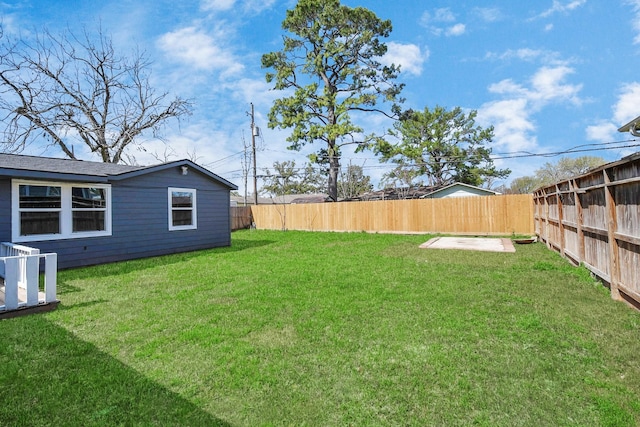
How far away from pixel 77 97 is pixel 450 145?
2429cm

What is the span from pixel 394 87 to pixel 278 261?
16826 mm

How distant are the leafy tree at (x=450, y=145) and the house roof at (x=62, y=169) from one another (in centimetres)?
1889

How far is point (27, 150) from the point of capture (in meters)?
15.6

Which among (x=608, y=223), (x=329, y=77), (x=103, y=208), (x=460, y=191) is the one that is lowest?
(x=608, y=223)

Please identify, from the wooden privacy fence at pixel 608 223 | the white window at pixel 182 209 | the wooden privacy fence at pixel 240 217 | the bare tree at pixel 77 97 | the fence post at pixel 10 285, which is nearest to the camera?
the wooden privacy fence at pixel 608 223

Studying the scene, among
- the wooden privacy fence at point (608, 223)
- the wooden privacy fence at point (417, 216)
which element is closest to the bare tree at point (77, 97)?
the wooden privacy fence at point (417, 216)

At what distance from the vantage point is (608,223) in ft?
13.3

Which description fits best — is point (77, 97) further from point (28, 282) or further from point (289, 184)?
point (289, 184)

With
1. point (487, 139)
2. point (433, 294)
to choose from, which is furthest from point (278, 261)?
point (487, 139)

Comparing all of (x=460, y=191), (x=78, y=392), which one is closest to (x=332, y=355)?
(x=78, y=392)

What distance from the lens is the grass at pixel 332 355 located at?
1967 millimetres

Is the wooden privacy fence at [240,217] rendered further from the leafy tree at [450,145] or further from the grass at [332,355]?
the grass at [332,355]

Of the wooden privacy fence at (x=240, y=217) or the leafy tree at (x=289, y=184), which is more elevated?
the leafy tree at (x=289, y=184)

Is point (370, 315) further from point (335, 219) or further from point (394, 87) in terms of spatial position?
point (394, 87)
